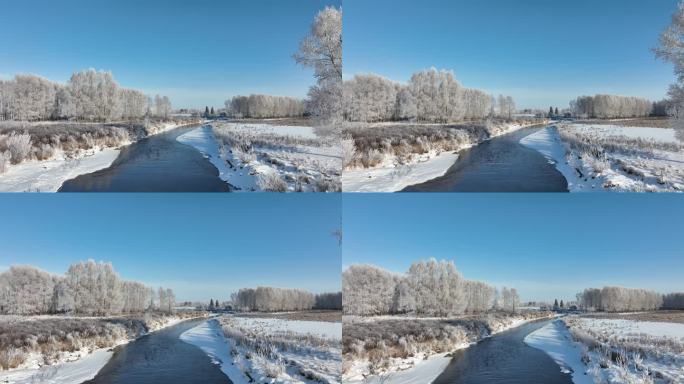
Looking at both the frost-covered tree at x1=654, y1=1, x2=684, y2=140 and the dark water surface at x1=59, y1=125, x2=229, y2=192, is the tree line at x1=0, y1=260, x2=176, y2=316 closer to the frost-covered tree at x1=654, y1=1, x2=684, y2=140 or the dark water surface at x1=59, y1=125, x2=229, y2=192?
the dark water surface at x1=59, y1=125, x2=229, y2=192

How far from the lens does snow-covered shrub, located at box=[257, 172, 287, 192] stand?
682 centimetres

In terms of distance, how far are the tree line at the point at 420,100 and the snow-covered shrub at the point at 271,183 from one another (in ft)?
3.74

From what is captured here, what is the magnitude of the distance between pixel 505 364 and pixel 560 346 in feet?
2.36

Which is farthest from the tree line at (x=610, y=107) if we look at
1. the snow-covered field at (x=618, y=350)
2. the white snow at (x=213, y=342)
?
the white snow at (x=213, y=342)

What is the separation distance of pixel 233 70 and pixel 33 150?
2.61 meters

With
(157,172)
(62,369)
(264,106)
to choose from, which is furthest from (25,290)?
(264,106)

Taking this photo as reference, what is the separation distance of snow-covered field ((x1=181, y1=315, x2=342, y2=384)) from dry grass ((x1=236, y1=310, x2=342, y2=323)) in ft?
0.16

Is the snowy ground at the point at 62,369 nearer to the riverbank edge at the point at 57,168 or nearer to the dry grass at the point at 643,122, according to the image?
the riverbank edge at the point at 57,168

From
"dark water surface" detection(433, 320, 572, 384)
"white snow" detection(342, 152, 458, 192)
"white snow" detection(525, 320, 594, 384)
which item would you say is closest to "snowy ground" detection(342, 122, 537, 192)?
"white snow" detection(342, 152, 458, 192)

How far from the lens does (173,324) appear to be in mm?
6977

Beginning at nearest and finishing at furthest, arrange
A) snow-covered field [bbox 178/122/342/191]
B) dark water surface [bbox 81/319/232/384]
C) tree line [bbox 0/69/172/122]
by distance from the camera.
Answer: dark water surface [bbox 81/319/232/384], snow-covered field [bbox 178/122/342/191], tree line [bbox 0/69/172/122]

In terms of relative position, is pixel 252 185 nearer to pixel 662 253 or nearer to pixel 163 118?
pixel 163 118

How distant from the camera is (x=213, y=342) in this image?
710 cm

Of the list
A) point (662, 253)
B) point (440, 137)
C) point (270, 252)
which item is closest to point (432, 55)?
point (440, 137)
